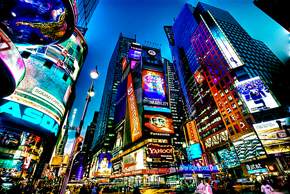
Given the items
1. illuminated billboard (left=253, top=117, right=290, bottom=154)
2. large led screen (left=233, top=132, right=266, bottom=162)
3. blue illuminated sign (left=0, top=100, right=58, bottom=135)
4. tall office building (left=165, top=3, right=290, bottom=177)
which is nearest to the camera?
blue illuminated sign (left=0, top=100, right=58, bottom=135)

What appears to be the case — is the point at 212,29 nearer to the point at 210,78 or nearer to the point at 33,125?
the point at 210,78

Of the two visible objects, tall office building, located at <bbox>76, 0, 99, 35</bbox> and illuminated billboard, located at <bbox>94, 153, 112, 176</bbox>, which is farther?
illuminated billboard, located at <bbox>94, 153, 112, 176</bbox>

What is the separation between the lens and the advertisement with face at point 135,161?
32.5 meters

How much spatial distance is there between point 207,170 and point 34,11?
2933 cm

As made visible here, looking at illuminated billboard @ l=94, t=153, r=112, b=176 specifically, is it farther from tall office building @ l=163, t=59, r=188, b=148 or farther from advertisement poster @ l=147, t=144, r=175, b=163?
tall office building @ l=163, t=59, r=188, b=148

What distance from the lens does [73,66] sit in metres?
30.3

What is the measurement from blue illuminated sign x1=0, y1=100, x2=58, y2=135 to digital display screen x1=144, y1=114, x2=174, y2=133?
20.5 meters

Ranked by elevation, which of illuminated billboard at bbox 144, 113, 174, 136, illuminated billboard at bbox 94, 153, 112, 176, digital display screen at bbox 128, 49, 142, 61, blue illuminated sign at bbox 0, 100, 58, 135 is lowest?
illuminated billboard at bbox 94, 153, 112, 176

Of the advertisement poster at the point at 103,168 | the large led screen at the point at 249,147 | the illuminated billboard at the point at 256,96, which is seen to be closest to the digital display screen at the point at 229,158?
the large led screen at the point at 249,147

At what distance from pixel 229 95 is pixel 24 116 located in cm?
6054

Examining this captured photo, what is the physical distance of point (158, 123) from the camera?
112 ft

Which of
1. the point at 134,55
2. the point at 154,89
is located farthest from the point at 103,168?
the point at 134,55

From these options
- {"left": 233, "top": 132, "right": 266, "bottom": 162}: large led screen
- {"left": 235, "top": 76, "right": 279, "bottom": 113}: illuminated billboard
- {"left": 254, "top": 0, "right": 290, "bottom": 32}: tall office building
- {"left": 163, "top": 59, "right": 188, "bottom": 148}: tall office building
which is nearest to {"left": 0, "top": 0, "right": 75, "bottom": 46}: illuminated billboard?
{"left": 254, "top": 0, "right": 290, "bottom": 32}: tall office building

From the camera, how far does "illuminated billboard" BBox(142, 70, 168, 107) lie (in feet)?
123
